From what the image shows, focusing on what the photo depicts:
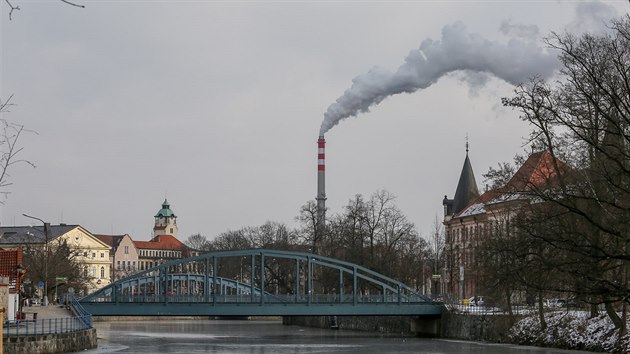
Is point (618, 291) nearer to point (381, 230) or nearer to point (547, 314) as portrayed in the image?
point (547, 314)

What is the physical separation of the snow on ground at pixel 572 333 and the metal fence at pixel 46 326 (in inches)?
865

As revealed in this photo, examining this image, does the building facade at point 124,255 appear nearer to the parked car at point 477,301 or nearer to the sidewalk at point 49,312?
the parked car at point 477,301

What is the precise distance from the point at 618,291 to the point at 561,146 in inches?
842

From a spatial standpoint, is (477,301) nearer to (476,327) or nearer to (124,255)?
(476,327)

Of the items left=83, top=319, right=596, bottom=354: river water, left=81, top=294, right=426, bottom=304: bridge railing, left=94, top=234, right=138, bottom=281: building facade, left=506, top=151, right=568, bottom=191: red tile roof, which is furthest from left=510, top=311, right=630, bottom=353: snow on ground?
left=94, top=234, right=138, bottom=281: building facade

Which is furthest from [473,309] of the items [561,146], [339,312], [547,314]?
[561,146]

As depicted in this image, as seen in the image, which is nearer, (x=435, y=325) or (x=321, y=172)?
(x=435, y=325)

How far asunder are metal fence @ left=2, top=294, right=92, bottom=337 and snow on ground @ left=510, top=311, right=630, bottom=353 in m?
22.0

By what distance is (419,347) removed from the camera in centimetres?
5591

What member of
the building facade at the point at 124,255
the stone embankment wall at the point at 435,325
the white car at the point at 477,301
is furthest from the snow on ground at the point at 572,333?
the building facade at the point at 124,255

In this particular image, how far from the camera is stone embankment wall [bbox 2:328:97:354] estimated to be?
41066 mm

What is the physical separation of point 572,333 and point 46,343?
81.7 feet

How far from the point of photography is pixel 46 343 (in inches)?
1687

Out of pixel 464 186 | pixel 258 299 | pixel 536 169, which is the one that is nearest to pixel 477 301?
pixel 258 299
